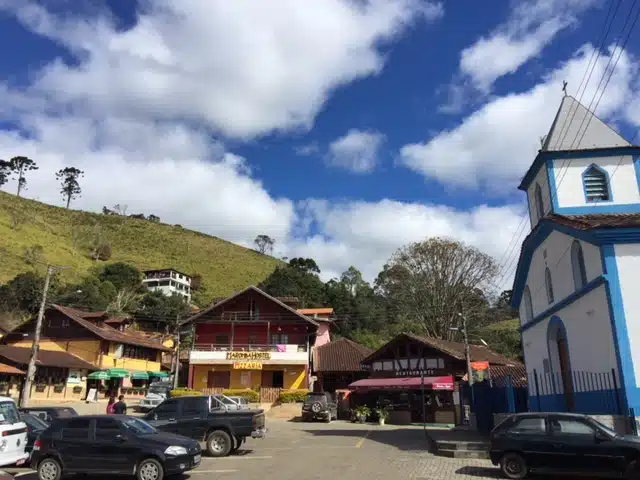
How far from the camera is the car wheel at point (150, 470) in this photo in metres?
10.6

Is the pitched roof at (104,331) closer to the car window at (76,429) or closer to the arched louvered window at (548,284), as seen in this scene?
the car window at (76,429)

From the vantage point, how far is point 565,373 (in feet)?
55.4

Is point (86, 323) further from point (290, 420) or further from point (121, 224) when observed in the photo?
point (121, 224)

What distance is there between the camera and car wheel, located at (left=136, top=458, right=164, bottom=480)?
10.6 m

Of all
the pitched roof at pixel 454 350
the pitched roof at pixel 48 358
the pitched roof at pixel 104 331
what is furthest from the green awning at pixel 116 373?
the pitched roof at pixel 454 350

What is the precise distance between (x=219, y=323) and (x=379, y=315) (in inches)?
820

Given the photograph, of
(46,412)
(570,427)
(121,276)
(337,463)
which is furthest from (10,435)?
(121,276)

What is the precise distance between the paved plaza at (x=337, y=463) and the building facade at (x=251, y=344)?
2241cm

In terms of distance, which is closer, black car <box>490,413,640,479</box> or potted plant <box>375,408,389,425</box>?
black car <box>490,413,640,479</box>

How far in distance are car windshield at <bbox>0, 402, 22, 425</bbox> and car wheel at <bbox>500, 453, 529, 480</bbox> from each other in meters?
11.0

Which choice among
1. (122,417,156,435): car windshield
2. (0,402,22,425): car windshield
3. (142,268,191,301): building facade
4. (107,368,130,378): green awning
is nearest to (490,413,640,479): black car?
(122,417,156,435): car windshield

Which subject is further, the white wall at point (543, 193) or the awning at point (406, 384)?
the awning at point (406, 384)

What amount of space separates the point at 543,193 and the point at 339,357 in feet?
85.0

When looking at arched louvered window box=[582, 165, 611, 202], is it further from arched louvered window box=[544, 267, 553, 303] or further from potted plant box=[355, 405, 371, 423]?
potted plant box=[355, 405, 371, 423]
